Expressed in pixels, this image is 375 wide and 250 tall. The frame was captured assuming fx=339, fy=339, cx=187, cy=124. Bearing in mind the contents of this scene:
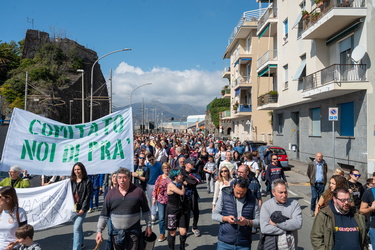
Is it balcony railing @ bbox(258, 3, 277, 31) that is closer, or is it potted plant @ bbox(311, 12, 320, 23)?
potted plant @ bbox(311, 12, 320, 23)

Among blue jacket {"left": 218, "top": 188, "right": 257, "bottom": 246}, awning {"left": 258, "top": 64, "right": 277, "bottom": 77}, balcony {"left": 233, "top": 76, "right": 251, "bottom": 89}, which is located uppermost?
balcony {"left": 233, "top": 76, "right": 251, "bottom": 89}

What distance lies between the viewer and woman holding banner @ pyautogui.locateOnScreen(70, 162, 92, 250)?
5597mm

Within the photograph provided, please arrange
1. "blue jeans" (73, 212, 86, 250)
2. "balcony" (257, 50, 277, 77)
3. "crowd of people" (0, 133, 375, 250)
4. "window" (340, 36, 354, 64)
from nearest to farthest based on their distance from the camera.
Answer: "crowd of people" (0, 133, 375, 250) < "blue jeans" (73, 212, 86, 250) < "window" (340, 36, 354, 64) < "balcony" (257, 50, 277, 77)

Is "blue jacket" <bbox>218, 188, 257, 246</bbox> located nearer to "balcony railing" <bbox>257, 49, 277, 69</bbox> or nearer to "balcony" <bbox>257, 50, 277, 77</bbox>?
"balcony" <bbox>257, 50, 277, 77</bbox>

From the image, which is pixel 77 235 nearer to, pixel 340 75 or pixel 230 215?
pixel 230 215

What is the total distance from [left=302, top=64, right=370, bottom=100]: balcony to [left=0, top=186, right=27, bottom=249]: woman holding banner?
14837 mm

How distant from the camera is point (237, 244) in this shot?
4188mm

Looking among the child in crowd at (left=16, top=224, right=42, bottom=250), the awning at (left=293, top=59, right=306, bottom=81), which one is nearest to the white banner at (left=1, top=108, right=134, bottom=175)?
the child in crowd at (left=16, top=224, right=42, bottom=250)

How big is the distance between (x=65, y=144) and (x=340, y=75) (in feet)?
45.8

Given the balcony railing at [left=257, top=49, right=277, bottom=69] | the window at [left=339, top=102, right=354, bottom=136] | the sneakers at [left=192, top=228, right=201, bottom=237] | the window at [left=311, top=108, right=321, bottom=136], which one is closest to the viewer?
the sneakers at [left=192, top=228, right=201, bottom=237]

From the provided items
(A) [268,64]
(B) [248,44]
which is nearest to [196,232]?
(A) [268,64]

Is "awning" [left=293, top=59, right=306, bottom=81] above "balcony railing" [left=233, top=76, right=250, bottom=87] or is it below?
below

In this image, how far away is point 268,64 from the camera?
91.1 feet

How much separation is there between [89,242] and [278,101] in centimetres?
2223
